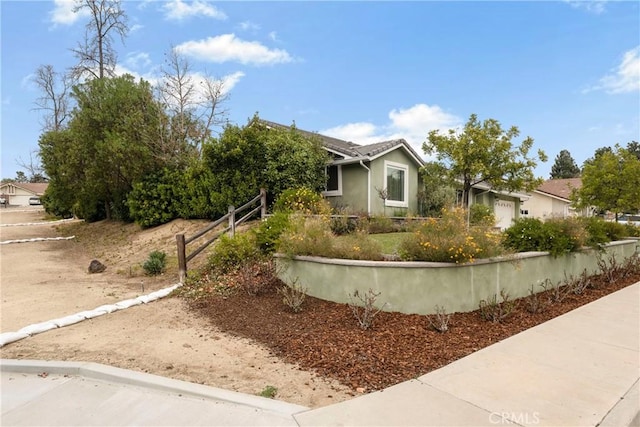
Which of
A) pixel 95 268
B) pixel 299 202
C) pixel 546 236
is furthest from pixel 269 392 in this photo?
pixel 95 268

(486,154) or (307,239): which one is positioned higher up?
(486,154)

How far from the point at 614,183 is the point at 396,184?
39.3 ft

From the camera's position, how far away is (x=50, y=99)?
34125 millimetres

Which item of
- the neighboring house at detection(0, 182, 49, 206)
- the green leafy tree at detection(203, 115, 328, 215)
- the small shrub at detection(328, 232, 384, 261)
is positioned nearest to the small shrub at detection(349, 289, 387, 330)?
the small shrub at detection(328, 232, 384, 261)

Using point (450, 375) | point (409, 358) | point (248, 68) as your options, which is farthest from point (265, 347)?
point (248, 68)

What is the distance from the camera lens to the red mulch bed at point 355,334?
3967 mm

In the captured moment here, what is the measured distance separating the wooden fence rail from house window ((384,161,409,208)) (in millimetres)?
5574

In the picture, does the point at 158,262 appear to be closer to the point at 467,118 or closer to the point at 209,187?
the point at 209,187

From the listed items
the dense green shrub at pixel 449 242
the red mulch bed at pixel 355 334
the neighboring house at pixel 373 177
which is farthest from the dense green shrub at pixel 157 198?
the dense green shrub at pixel 449 242

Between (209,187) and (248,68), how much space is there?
17.9 ft

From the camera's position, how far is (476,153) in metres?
12.7

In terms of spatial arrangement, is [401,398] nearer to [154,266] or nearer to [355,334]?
[355,334]

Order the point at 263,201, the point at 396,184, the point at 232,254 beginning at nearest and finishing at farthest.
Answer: the point at 232,254, the point at 263,201, the point at 396,184

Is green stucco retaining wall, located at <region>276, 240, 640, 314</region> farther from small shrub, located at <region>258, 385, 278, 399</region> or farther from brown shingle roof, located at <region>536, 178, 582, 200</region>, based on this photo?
brown shingle roof, located at <region>536, 178, 582, 200</region>
